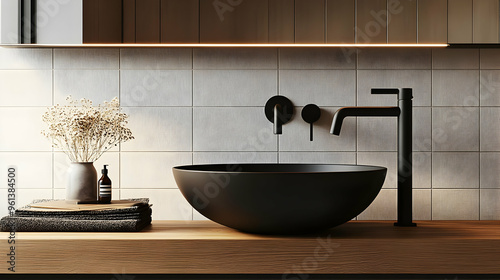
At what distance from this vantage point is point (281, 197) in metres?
1.13

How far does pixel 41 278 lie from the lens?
1146 millimetres

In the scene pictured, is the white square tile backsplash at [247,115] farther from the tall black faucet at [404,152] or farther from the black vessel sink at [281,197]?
the black vessel sink at [281,197]

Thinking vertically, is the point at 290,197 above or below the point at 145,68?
below

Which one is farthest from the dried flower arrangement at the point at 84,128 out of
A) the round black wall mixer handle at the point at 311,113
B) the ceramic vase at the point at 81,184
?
the round black wall mixer handle at the point at 311,113

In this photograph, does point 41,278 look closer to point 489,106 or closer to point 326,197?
point 326,197

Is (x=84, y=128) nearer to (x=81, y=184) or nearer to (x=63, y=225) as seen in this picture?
(x=81, y=184)

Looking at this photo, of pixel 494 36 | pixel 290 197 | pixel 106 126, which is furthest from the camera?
pixel 494 36

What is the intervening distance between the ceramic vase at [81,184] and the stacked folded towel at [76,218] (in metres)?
0.06

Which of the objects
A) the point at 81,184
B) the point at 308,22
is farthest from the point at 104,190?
the point at 308,22

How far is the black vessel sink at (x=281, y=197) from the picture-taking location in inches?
44.4

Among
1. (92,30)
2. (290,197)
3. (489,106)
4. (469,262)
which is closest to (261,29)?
(92,30)

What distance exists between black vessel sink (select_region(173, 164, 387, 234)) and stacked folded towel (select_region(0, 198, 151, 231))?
0.19 metres

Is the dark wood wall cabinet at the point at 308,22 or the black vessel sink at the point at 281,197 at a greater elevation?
the dark wood wall cabinet at the point at 308,22

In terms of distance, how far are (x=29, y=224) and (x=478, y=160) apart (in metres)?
1.35
